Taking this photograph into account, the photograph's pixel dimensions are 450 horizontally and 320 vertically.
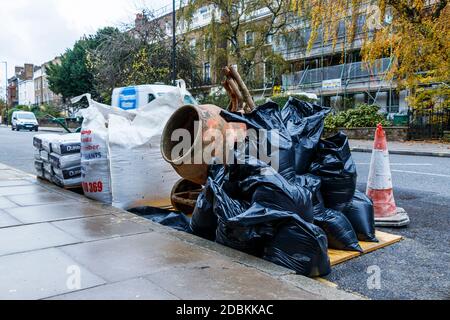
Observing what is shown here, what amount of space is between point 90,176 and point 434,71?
15513 mm

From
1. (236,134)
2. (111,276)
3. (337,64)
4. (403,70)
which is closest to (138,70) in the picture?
(403,70)

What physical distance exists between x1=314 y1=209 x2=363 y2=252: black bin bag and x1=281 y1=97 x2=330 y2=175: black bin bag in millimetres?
501

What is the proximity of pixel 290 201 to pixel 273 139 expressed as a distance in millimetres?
694

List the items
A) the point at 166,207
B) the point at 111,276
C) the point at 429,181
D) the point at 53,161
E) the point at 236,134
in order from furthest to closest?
the point at 429,181, the point at 53,161, the point at 166,207, the point at 236,134, the point at 111,276

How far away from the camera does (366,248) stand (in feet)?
12.2

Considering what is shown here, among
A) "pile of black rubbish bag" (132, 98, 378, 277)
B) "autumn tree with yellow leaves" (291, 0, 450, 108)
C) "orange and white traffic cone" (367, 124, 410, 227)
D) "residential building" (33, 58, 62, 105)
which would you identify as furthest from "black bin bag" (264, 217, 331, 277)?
"residential building" (33, 58, 62, 105)

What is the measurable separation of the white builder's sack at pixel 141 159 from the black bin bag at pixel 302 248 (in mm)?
2419

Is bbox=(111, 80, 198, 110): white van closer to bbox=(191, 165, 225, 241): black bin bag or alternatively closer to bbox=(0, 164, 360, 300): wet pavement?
bbox=(0, 164, 360, 300): wet pavement

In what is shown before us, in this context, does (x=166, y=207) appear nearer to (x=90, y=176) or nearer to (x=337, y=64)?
(x=90, y=176)

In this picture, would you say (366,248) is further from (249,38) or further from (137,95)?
(249,38)

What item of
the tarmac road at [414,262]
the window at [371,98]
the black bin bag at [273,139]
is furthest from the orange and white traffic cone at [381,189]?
the window at [371,98]

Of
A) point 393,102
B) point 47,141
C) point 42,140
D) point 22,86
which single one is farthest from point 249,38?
point 22,86

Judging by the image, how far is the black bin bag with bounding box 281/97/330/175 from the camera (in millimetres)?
3941

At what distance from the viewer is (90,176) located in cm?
520
